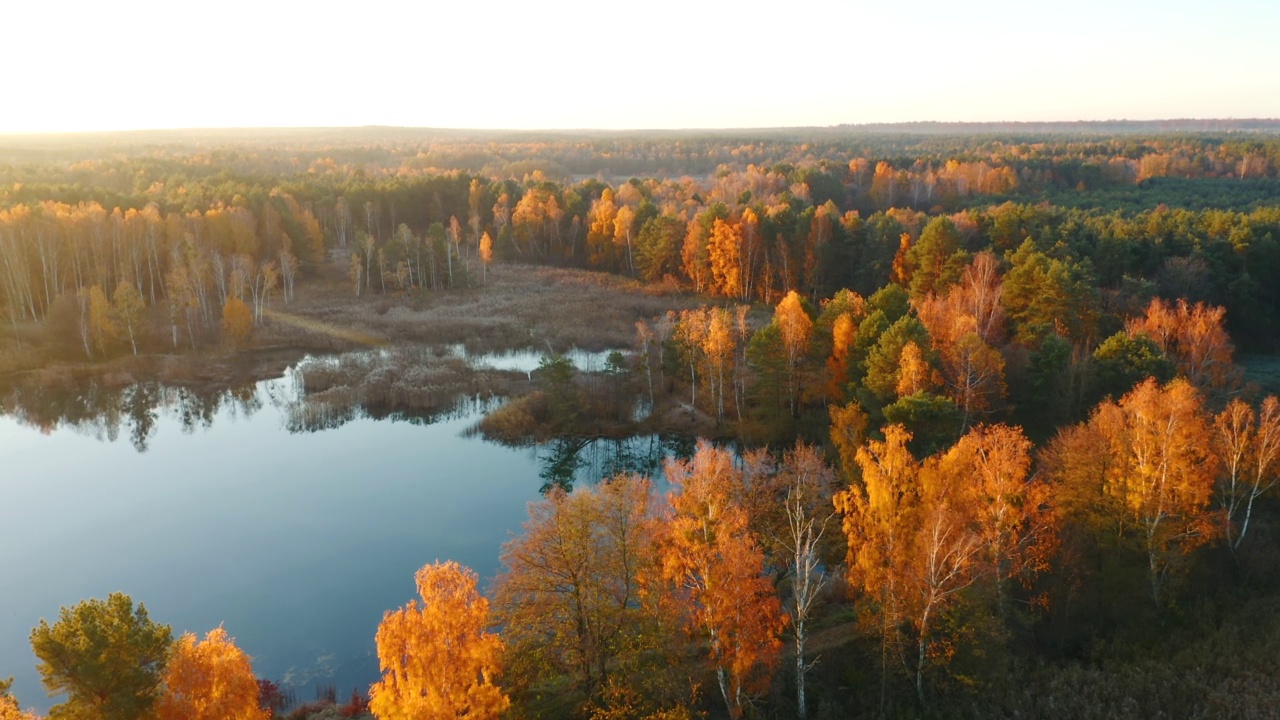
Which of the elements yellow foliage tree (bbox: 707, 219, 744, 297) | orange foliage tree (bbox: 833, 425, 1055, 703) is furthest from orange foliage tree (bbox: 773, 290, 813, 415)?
yellow foliage tree (bbox: 707, 219, 744, 297)

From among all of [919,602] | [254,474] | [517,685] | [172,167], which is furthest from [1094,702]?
[172,167]

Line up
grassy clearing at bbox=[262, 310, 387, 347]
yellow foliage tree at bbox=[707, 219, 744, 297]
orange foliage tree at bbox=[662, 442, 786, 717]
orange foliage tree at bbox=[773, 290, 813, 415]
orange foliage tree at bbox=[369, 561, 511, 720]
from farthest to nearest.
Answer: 1. yellow foliage tree at bbox=[707, 219, 744, 297]
2. grassy clearing at bbox=[262, 310, 387, 347]
3. orange foliage tree at bbox=[773, 290, 813, 415]
4. orange foliage tree at bbox=[662, 442, 786, 717]
5. orange foliage tree at bbox=[369, 561, 511, 720]

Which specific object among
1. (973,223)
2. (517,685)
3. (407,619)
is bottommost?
(517,685)

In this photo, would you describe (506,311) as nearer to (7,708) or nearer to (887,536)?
(887,536)

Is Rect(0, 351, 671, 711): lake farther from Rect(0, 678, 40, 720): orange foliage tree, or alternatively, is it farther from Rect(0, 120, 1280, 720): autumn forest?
Rect(0, 678, 40, 720): orange foliage tree

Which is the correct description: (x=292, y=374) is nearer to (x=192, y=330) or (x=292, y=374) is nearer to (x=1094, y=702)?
(x=192, y=330)

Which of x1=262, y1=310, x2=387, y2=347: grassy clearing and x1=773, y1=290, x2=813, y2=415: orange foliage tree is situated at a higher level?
x1=773, y1=290, x2=813, y2=415: orange foliage tree

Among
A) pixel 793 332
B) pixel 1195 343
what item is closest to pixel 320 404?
pixel 793 332
